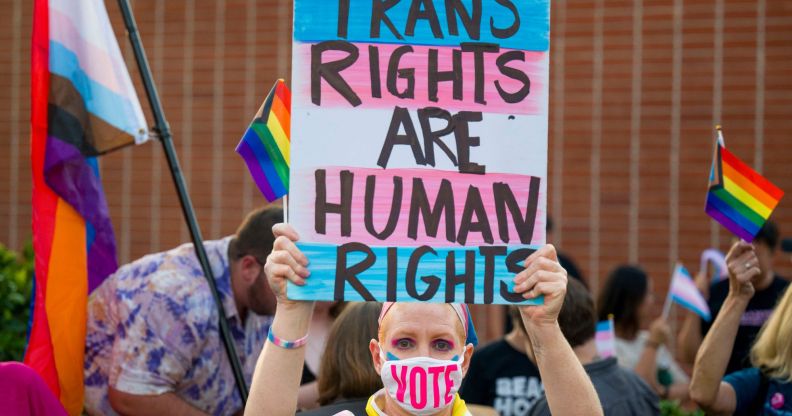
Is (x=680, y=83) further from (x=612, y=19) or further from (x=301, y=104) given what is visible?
(x=301, y=104)

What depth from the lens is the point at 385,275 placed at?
2496 mm

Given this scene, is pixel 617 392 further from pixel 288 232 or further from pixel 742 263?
pixel 288 232

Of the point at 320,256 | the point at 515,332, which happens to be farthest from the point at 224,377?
the point at 320,256

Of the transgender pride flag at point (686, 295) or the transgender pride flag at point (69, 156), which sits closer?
the transgender pride flag at point (69, 156)

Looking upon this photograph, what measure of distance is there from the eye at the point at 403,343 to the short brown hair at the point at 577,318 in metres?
1.33

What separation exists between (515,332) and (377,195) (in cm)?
223

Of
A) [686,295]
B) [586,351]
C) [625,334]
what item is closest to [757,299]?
[686,295]

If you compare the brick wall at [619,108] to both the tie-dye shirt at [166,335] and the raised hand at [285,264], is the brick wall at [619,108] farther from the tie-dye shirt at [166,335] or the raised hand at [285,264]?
the raised hand at [285,264]

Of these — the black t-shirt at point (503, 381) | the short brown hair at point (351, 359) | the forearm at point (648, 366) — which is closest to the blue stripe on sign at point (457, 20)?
the short brown hair at point (351, 359)

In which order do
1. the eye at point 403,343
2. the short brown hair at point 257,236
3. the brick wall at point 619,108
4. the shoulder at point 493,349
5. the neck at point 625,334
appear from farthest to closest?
the brick wall at point 619,108 < the neck at point 625,334 < the shoulder at point 493,349 < the short brown hair at point 257,236 < the eye at point 403,343

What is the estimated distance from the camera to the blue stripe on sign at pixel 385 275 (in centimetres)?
248

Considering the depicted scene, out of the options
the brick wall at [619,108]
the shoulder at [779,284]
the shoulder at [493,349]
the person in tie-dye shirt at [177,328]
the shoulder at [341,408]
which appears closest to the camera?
the shoulder at [341,408]

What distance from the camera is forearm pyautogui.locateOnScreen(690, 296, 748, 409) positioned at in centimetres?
381

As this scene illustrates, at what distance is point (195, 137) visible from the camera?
8.04m
